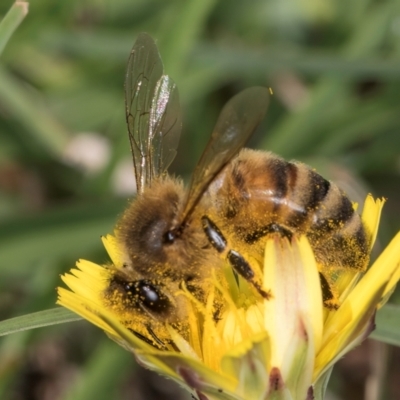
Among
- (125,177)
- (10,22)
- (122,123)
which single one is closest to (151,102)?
(10,22)

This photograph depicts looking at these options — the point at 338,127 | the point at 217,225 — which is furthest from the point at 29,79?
the point at 217,225

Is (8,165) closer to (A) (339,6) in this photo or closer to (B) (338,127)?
(B) (338,127)

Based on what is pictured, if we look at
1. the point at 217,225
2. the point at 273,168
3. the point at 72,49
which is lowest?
the point at 72,49

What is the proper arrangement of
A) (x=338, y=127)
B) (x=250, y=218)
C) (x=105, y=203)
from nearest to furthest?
(x=250, y=218) < (x=105, y=203) < (x=338, y=127)

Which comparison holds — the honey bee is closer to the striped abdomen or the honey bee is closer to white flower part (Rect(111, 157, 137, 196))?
the striped abdomen

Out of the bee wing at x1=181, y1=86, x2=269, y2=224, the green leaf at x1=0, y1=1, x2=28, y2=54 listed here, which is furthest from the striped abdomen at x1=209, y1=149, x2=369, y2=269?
the green leaf at x1=0, y1=1, x2=28, y2=54

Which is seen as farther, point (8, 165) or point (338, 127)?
point (8, 165)
